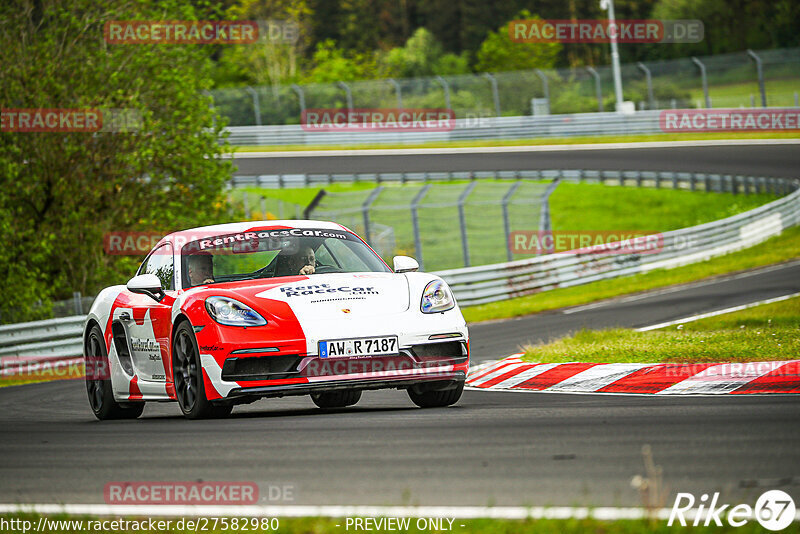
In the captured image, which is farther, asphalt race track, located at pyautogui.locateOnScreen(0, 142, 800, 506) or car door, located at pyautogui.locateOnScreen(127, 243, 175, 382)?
car door, located at pyautogui.locateOnScreen(127, 243, 175, 382)

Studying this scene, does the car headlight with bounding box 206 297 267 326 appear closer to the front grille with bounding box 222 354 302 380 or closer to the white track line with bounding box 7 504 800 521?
the front grille with bounding box 222 354 302 380

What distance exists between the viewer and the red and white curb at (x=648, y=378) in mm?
8250

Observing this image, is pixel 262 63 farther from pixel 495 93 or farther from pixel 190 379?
pixel 190 379

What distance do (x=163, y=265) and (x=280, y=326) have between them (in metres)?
1.89

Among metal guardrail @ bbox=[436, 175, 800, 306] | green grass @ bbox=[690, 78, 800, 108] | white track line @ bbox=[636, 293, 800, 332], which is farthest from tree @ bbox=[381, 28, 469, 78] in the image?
white track line @ bbox=[636, 293, 800, 332]

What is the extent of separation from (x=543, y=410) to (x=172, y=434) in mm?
2384

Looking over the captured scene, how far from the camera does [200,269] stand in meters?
8.86

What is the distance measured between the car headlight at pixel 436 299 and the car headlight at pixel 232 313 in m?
1.18

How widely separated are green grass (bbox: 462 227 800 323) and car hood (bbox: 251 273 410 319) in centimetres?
1364

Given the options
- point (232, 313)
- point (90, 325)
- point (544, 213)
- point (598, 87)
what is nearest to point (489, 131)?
point (598, 87)

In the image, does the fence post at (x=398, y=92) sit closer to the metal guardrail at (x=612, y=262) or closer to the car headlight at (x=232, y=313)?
the metal guardrail at (x=612, y=262)

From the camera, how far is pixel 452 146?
149ft

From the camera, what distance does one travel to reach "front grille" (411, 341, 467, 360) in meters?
8.02

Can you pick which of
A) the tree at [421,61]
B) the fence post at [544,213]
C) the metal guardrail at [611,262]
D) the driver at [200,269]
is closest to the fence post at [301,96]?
the metal guardrail at [611,262]
